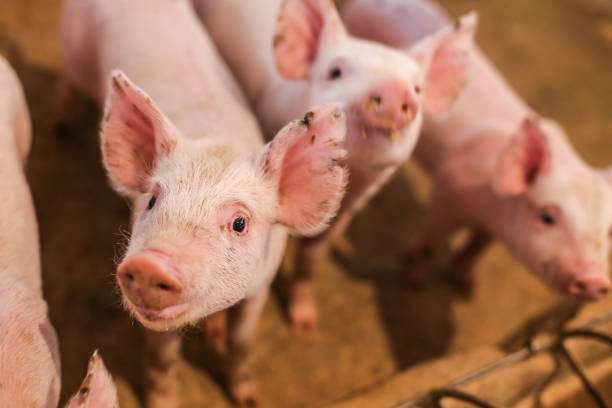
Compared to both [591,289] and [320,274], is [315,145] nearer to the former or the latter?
[591,289]

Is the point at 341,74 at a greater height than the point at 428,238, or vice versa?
the point at 341,74

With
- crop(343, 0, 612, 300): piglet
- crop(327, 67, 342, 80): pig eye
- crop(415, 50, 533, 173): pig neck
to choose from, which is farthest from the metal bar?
crop(415, 50, 533, 173): pig neck

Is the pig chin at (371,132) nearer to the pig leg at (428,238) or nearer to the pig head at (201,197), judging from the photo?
the pig head at (201,197)

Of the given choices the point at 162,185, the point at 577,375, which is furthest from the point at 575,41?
the point at 162,185

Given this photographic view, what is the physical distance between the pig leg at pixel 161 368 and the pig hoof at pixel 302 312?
579 mm

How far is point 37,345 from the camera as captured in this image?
101 cm

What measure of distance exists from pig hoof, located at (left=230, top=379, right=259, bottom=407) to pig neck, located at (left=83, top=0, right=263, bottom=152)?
0.90 m

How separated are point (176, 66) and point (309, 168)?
62 cm

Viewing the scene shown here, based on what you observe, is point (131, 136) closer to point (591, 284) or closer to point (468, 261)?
point (591, 284)

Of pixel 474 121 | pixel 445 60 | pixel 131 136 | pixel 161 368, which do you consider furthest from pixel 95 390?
pixel 474 121

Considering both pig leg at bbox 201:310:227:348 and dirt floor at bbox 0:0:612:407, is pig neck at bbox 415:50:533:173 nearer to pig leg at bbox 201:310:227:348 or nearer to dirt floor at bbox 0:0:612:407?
dirt floor at bbox 0:0:612:407

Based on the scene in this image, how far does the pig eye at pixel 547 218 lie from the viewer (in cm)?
179

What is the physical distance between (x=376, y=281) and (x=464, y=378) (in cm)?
98

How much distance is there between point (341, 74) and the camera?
1.39 metres
